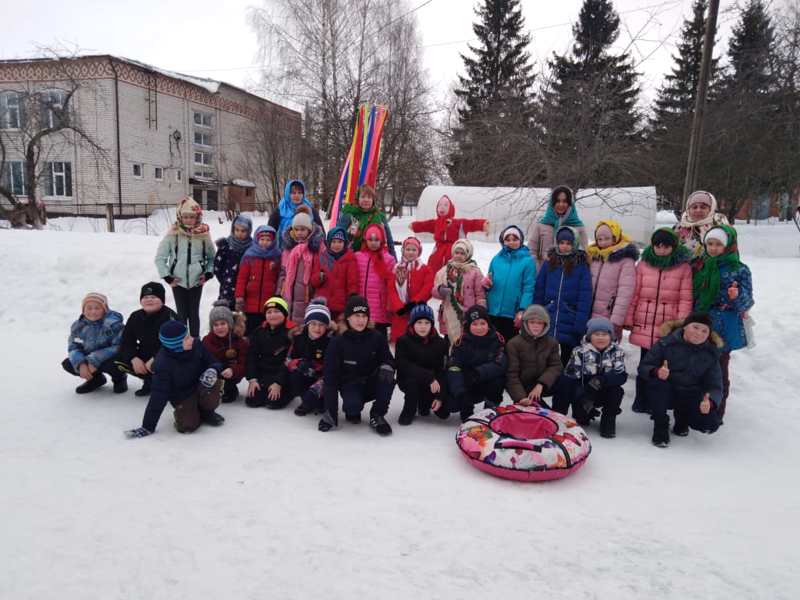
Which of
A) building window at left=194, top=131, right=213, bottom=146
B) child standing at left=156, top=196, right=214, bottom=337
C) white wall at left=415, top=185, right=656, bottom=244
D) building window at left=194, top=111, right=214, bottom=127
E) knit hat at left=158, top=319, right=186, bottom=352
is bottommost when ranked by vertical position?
knit hat at left=158, top=319, right=186, bottom=352

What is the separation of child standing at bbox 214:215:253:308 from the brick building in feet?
61.6

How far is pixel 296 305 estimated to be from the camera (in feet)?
18.0

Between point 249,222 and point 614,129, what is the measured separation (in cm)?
846

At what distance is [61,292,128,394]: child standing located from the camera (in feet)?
16.1

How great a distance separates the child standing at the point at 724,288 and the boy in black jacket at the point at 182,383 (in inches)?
161

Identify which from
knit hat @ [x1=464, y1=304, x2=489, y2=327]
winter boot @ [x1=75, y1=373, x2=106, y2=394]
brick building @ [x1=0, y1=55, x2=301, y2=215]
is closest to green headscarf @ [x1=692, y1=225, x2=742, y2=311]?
knit hat @ [x1=464, y1=304, x2=489, y2=327]

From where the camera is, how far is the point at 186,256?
18.9 ft

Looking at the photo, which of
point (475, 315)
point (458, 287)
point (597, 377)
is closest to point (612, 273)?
point (597, 377)

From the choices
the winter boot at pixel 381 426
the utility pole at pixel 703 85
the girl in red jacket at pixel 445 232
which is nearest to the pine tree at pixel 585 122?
the utility pole at pixel 703 85

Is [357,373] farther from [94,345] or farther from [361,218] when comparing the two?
[94,345]

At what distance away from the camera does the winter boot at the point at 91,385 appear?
5.02 metres

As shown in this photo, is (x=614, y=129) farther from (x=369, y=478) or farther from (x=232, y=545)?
(x=232, y=545)

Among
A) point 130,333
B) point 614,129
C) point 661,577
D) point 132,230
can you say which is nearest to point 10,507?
point 130,333

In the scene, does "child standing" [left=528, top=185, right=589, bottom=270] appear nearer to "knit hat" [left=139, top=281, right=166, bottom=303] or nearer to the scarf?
the scarf
